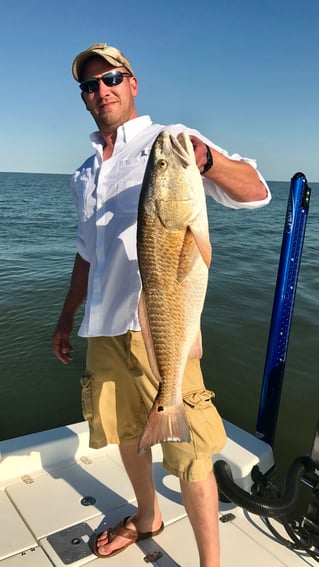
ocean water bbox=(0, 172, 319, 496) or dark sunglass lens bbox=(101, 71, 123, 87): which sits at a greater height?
dark sunglass lens bbox=(101, 71, 123, 87)

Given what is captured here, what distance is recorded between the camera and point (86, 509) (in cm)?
311

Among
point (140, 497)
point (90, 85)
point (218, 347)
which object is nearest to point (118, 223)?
point (90, 85)

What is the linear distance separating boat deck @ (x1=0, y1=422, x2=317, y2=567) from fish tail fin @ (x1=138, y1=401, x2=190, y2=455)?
114 centimetres

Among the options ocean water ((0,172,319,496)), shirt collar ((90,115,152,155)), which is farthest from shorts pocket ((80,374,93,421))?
ocean water ((0,172,319,496))

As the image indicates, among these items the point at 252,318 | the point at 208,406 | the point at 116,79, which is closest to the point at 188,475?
the point at 208,406

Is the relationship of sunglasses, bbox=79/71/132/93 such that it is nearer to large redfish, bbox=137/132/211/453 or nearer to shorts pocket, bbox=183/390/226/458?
large redfish, bbox=137/132/211/453

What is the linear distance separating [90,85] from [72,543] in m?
2.77

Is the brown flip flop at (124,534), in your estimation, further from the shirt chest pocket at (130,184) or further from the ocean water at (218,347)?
the ocean water at (218,347)

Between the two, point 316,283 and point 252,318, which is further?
point 316,283

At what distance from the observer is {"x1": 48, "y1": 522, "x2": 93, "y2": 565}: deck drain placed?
8.85 ft

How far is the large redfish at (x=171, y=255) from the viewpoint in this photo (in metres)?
1.67

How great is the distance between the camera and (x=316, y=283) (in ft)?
40.5

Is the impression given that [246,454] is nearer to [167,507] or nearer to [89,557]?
[167,507]

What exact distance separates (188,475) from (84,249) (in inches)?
56.5
